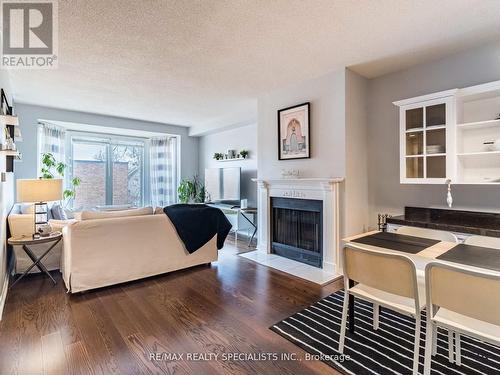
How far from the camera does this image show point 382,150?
362cm

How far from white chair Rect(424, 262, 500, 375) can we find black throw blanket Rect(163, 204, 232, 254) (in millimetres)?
2714

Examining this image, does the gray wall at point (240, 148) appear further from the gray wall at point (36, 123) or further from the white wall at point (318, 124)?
the white wall at point (318, 124)

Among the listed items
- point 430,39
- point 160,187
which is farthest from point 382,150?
point 160,187

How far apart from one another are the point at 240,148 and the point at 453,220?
412 centimetres

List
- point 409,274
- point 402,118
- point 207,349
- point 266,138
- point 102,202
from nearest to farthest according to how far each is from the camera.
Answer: point 409,274, point 207,349, point 402,118, point 266,138, point 102,202

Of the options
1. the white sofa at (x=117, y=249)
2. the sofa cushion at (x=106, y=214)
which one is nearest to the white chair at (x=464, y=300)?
the white sofa at (x=117, y=249)

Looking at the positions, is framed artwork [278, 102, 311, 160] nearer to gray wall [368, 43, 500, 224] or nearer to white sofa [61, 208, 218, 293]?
gray wall [368, 43, 500, 224]

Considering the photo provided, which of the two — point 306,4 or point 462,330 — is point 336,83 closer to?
point 306,4

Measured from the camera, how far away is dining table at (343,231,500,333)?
5.24 feet

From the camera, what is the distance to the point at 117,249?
309cm

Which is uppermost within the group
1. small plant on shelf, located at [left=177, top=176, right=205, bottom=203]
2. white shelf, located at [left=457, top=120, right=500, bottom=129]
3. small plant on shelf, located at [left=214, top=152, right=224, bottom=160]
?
small plant on shelf, located at [left=214, top=152, right=224, bottom=160]

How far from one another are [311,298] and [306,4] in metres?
2.67

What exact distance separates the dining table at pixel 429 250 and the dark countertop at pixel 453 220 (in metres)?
0.68

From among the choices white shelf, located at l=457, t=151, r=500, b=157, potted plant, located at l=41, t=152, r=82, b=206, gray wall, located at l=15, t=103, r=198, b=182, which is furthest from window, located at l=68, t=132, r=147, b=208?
white shelf, located at l=457, t=151, r=500, b=157
